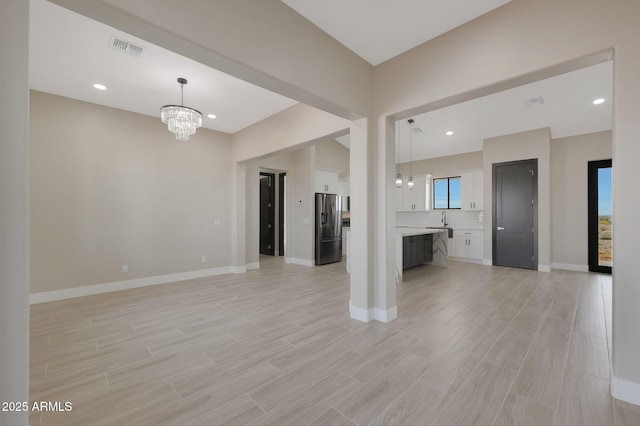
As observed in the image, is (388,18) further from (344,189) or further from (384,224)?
(344,189)

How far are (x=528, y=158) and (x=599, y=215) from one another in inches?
74.2

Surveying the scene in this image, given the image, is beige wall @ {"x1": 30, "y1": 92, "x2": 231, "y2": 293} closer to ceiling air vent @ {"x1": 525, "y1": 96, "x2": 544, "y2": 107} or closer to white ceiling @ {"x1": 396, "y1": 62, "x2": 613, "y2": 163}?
white ceiling @ {"x1": 396, "y1": 62, "x2": 613, "y2": 163}

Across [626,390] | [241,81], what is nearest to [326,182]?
[241,81]

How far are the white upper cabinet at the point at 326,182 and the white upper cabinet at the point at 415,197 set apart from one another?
2457mm

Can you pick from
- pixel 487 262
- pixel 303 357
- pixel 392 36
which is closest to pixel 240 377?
pixel 303 357

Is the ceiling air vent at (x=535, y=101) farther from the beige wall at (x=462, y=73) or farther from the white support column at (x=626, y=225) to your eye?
the white support column at (x=626, y=225)

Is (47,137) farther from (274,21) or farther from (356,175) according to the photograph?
(356,175)

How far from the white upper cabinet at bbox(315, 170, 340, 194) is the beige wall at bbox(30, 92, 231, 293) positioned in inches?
95.3

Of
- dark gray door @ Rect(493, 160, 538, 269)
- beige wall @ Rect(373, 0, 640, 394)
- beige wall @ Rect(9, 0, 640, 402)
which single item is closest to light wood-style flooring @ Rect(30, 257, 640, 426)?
beige wall @ Rect(9, 0, 640, 402)

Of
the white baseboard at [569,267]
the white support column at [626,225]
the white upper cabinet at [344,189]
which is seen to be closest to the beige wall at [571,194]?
the white baseboard at [569,267]

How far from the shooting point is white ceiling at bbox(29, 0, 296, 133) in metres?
2.49

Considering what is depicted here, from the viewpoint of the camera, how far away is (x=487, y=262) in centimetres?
634

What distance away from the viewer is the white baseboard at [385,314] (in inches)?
118

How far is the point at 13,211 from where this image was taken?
1155 millimetres
